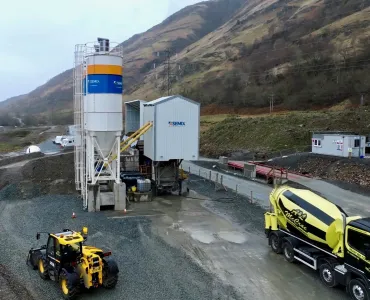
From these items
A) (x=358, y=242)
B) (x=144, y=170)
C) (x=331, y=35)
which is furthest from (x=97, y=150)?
(x=331, y=35)

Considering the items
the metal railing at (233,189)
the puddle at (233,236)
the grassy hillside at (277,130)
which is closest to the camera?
the puddle at (233,236)

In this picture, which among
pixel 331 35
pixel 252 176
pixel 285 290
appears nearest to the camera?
pixel 285 290

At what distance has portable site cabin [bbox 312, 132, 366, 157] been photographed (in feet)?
124

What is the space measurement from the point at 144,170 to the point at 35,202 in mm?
9643

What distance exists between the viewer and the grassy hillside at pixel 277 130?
49.4 metres

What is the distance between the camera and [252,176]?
125 ft

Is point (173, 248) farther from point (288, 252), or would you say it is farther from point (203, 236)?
point (288, 252)

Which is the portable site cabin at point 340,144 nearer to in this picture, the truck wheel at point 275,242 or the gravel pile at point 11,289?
the truck wheel at point 275,242

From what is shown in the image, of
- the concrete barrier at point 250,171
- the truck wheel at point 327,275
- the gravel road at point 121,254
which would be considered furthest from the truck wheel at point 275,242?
the concrete barrier at point 250,171

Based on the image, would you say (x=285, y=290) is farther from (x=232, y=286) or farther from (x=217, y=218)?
(x=217, y=218)

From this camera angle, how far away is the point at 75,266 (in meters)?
13.3

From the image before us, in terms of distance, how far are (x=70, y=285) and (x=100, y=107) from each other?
583 inches

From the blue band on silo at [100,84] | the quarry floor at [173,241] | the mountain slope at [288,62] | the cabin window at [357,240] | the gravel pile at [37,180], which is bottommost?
the quarry floor at [173,241]

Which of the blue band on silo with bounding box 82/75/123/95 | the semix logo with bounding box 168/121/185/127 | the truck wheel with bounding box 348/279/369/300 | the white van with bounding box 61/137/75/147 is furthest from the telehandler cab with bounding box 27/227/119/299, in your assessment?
the white van with bounding box 61/137/75/147
